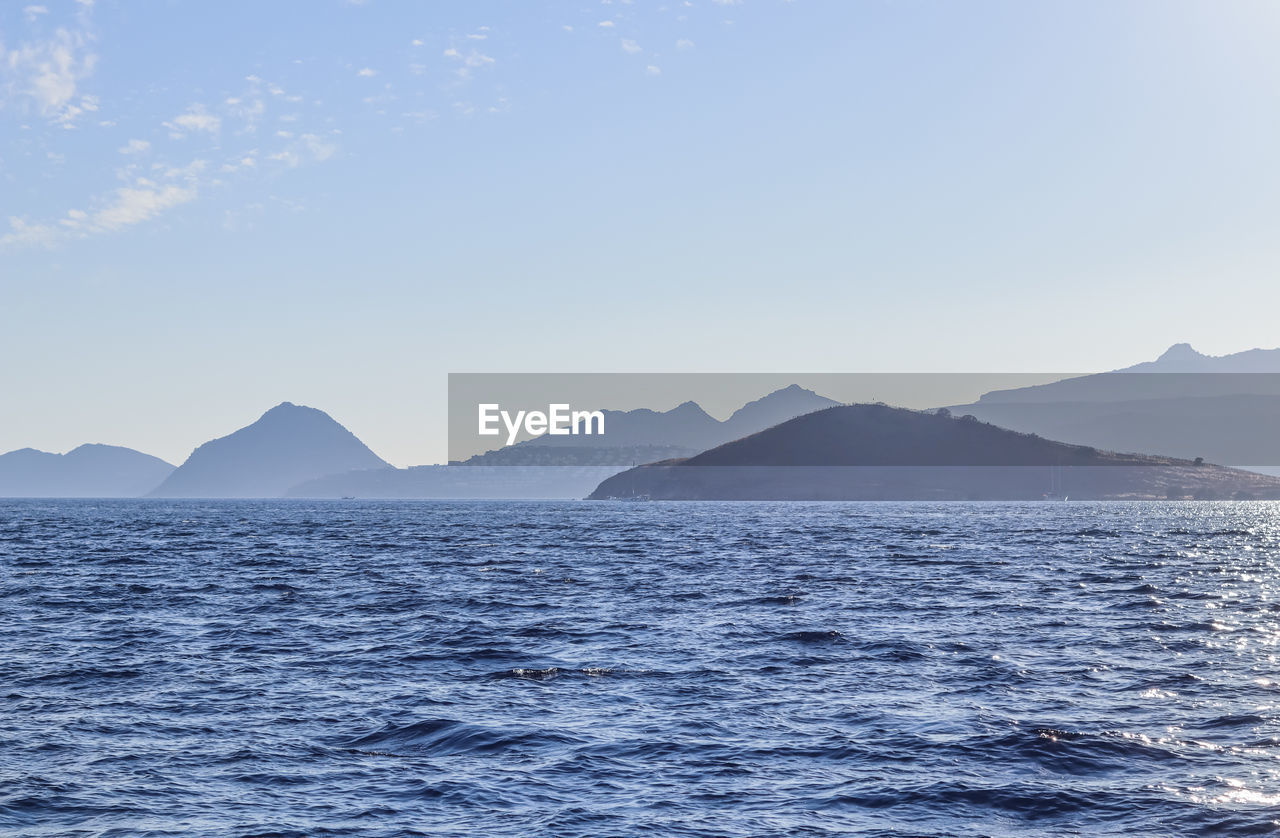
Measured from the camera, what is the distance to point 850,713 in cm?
2391

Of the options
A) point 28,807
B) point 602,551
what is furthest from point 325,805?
point 602,551

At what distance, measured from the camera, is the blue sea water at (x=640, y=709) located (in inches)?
671

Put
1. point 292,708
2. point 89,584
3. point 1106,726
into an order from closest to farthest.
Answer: point 1106,726
point 292,708
point 89,584

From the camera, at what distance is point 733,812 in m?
16.8

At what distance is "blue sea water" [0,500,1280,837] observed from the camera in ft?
55.9

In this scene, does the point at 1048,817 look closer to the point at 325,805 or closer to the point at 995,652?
the point at 325,805

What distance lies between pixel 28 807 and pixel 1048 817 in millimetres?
17113

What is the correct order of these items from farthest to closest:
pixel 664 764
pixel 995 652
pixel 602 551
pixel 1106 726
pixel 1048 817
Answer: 1. pixel 602 551
2. pixel 995 652
3. pixel 1106 726
4. pixel 664 764
5. pixel 1048 817

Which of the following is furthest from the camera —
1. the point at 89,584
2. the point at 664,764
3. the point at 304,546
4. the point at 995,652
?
the point at 304,546

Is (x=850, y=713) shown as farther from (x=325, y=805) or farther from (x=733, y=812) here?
(x=325, y=805)

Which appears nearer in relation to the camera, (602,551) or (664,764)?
(664,764)

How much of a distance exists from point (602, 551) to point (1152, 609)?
164 feet

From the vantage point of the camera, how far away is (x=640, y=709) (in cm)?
2414

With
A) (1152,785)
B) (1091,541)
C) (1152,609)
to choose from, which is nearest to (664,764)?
(1152,785)
